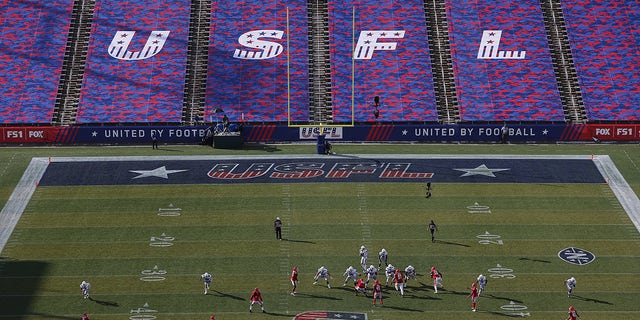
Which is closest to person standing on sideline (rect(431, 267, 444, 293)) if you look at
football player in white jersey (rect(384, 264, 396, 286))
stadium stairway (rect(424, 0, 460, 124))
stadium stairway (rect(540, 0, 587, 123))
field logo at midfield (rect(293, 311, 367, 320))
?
football player in white jersey (rect(384, 264, 396, 286))

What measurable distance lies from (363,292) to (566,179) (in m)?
19.8

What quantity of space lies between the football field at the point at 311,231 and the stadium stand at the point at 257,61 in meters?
7.37

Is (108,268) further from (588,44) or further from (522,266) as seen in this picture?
(588,44)

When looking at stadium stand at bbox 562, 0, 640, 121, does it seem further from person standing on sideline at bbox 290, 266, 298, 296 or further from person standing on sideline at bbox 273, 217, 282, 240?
person standing on sideline at bbox 290, 266, 298, 296

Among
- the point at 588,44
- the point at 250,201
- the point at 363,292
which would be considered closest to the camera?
the point at 363,292

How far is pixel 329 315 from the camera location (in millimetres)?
58844

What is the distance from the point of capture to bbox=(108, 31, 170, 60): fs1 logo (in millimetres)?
90188

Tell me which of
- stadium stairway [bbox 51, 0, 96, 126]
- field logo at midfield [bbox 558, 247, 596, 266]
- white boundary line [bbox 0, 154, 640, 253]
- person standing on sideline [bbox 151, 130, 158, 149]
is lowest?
field logo at midfield [bbox 558, 247, 596, 266]

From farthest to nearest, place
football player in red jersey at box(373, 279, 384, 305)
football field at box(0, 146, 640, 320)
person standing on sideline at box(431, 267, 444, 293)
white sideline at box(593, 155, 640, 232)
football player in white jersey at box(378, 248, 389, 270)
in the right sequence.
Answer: white sideline at box(593, 155, 640, 232) → football player in white jersey at box(378, 248, 389, 270) → person standing on sideline at box(431, 267, 444, 293) → football field at box(0, 146, 640, 320) → football player in red jersey at box(373, 279, 384, 305)

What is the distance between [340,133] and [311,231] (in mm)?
14996

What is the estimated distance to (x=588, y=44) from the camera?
300ft

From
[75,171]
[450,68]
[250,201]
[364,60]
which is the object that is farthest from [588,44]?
[75,171]

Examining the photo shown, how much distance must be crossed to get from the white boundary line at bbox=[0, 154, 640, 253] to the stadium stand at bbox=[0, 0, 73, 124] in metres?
9.23

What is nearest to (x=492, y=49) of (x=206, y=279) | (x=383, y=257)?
(x=383, y=257)
